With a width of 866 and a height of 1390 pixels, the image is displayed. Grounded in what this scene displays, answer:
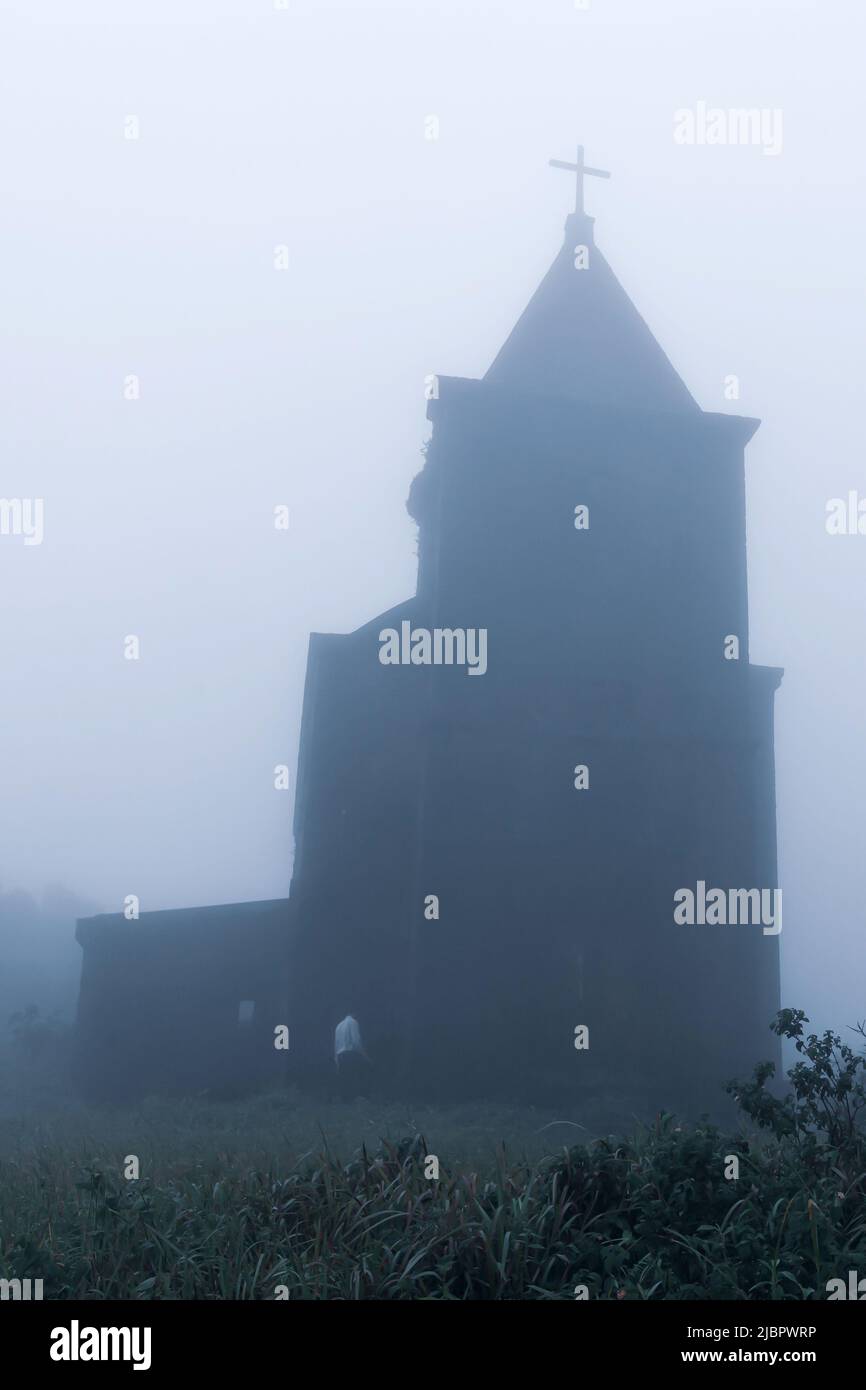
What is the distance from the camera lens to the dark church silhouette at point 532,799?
67.4ft

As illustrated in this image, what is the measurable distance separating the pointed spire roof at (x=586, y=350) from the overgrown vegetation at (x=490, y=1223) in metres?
17.7

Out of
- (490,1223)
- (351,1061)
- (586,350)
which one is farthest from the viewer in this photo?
(586,350)

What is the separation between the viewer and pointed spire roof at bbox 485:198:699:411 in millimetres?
24359

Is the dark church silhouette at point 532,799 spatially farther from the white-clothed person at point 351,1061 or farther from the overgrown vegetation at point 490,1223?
the overgrown vegetation at point 490,1223

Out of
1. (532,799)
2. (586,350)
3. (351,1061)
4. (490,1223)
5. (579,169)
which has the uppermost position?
(579,169)

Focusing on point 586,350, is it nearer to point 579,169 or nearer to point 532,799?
point 579,169

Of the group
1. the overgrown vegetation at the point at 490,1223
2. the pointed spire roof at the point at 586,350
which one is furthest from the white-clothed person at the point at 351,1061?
the pointed spire roof at the point at 586,350

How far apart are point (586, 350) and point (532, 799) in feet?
32.5

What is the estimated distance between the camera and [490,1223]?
22.9 feet

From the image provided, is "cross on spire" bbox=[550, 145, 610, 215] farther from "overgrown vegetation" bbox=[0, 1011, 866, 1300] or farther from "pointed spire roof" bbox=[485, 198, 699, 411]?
"overgrown vegetation" bbox=[0, 1011, 866, 1300]

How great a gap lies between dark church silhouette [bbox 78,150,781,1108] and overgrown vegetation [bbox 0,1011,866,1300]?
1157 centimetres

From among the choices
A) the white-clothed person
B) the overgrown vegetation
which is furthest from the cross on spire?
the overgrown vegetation

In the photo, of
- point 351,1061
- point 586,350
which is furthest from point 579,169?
point 351,1061
